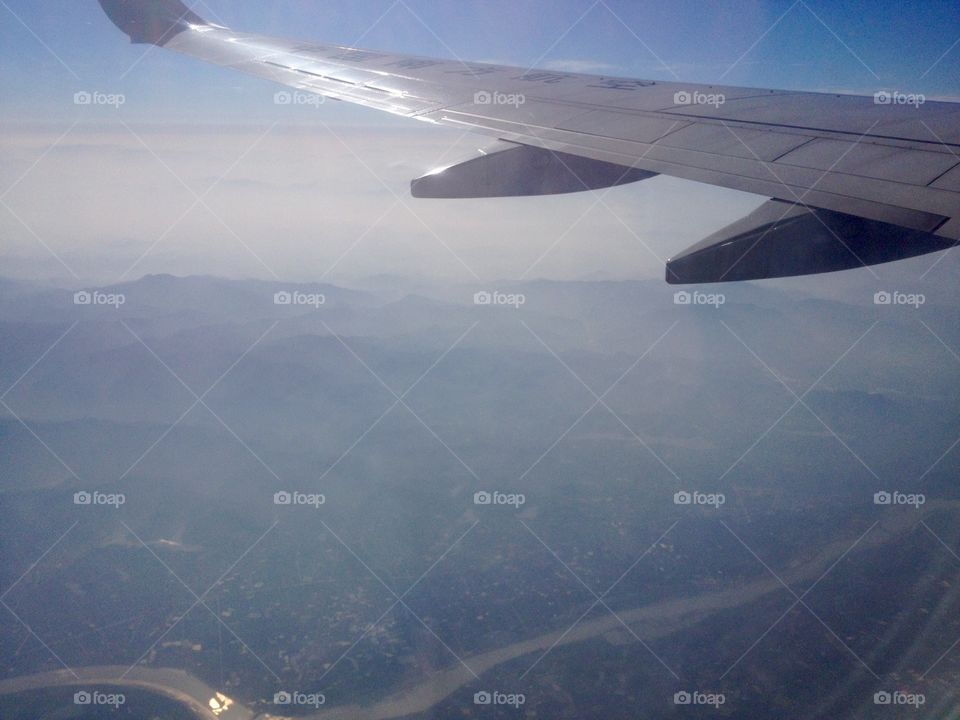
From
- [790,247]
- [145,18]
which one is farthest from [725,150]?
[145,18]

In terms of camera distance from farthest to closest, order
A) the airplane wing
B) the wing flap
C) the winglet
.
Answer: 1. the winglet
2. the wing flap
3. the airplane wing

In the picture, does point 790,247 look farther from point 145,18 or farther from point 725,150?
point 145,18

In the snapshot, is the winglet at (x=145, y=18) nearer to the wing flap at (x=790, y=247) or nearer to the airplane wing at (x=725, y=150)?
the airplane wing at (x=725, y=150)

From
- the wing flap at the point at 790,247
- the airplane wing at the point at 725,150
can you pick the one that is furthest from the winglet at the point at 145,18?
the wing flap at the point at 790,247

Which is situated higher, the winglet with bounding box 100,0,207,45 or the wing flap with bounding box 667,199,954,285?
the winglet with bounding box 100,0,207,45

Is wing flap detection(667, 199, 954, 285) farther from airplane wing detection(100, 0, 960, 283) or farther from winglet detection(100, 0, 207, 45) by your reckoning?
winglet detection(100, 0, 207, 45)

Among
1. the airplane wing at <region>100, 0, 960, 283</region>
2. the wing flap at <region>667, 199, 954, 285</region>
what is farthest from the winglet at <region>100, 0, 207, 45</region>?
the wing flap at <region>667, 199, 954, 285</region>

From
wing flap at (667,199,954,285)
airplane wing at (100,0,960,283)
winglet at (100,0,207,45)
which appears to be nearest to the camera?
airplane wing at (100,0,960,283)
